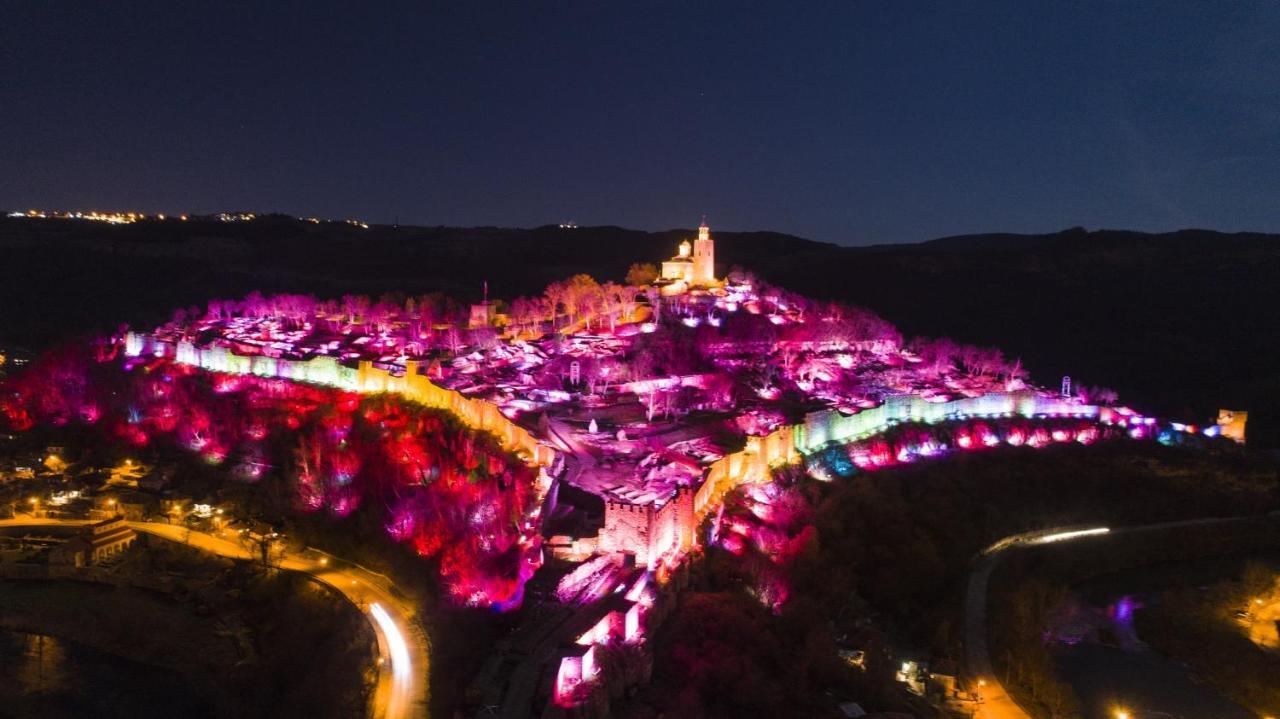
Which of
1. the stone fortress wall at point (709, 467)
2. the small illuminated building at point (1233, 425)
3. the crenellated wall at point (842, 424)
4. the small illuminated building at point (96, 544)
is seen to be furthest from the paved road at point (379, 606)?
the small illuminated building at point (1233, 425)

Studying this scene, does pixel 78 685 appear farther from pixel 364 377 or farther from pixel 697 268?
pixel 697 268

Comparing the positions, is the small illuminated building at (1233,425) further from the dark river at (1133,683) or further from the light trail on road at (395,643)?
the light trail on road at (395,643)

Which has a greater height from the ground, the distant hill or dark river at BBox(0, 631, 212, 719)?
the distant hill

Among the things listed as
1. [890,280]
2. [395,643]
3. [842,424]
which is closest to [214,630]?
[395,643]

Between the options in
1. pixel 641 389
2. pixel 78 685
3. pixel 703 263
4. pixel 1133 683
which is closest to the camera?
pixel 78 685

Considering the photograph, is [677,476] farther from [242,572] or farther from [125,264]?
[125,264]

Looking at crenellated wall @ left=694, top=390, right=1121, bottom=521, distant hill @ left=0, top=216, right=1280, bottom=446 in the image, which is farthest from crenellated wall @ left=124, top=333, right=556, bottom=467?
distant hill @ left=0, top=216, right=1280, bottom=446

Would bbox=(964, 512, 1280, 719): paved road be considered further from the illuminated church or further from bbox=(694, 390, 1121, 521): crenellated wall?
the illuminated church
